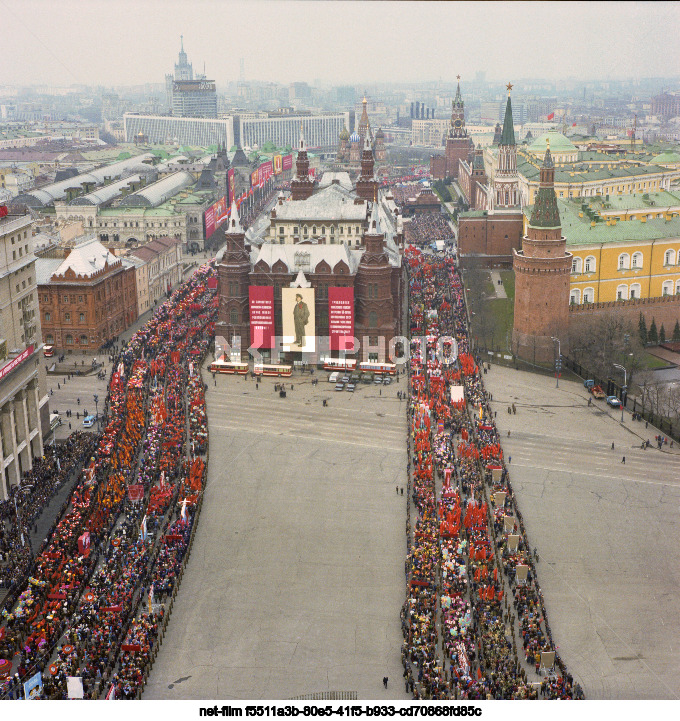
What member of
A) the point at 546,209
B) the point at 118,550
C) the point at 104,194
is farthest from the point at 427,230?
the point at 118,550

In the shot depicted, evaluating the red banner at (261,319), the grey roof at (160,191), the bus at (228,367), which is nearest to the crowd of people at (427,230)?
the grey roof at (160,191)

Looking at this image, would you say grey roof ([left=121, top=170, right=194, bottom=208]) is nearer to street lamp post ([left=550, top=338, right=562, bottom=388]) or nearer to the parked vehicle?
street lamp post ([left=550, top=338, right=562, bottom=388])

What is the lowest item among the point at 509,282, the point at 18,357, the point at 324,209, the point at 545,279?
the point at 509,282

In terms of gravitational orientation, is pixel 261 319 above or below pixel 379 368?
above

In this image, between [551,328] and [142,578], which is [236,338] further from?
[142,578]

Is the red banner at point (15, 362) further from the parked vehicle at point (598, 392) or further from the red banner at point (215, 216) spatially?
the red banner at point (215, 216)

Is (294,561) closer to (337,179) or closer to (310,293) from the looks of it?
(310,293)
